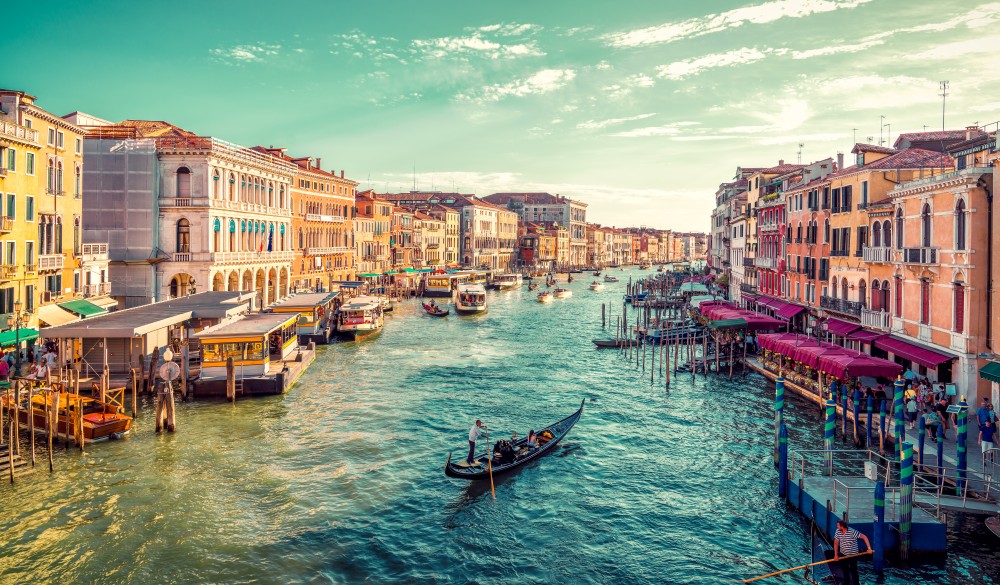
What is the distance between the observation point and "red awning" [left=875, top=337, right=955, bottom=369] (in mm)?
19859

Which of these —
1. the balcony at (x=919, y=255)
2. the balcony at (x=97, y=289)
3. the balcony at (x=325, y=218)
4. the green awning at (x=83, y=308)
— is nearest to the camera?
the balcony at (x=919, y=255)

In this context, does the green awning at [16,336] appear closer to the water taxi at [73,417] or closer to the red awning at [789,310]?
the water taxi at [73,417]

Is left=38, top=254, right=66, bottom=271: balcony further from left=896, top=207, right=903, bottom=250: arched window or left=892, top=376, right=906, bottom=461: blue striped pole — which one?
left=896, top=207, right=903, bottom=250: arched window

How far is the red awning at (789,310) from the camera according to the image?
33844 millimetres

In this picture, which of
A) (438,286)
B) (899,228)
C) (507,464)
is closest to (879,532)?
(507,464)

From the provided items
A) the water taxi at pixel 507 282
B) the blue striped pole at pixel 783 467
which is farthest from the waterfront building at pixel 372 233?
the blue striped pole at pixel 783 467

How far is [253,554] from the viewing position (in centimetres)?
1291

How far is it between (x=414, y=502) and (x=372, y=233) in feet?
191

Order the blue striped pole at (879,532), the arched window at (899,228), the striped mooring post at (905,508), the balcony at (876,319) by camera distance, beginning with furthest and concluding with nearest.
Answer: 1. the balcony at (876,319)
2. the arched window at (899,228)
3. the striped mooring post at (905,508)
4. the blue striped pole at (879,532)

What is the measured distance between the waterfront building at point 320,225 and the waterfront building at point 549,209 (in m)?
83.1

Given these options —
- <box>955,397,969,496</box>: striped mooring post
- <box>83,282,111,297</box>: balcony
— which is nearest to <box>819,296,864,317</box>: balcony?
<box>955,397,969,496</box>: striped mooring post

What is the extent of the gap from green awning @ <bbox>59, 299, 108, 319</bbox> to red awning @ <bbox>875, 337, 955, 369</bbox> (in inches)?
1187

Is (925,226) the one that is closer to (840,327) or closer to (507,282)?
(840,327)

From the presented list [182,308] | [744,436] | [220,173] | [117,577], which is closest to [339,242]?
[220,173]
